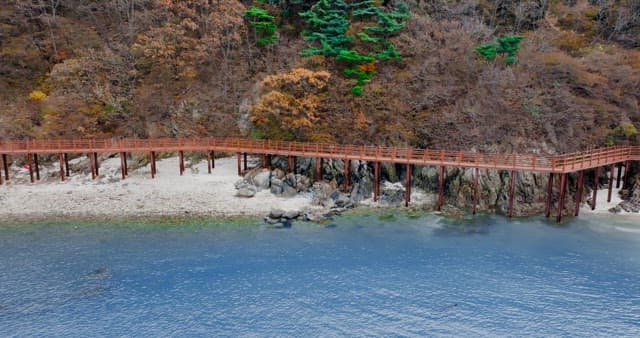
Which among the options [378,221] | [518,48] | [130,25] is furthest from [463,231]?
[130,25]

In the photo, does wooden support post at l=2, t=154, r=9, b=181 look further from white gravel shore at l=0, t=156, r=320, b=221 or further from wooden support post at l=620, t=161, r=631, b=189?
wooden support post at l=620, t=161, r=631, b=189

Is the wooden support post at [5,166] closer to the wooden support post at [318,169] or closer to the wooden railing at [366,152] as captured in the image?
the wooden railing at [366,152]

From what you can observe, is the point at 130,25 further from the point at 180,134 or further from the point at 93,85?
the point at 180,134

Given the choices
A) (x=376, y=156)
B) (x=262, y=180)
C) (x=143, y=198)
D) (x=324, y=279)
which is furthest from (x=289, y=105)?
(x=324, y=279)

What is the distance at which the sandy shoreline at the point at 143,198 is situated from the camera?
3030cm

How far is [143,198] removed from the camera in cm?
3234

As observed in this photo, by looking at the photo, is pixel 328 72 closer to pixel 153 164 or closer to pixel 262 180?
pixel 262 180

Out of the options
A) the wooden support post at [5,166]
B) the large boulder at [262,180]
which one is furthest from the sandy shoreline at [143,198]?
the large boulder at [262,180]

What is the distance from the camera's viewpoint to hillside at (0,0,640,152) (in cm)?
3738

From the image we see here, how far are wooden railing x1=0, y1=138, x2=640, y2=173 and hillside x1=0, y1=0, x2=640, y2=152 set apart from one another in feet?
9.62

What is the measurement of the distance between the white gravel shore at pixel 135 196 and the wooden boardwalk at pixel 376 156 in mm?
1141

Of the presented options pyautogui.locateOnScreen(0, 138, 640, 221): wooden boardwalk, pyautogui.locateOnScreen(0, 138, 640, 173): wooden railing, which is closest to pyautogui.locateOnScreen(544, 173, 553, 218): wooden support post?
pyautogui.locateOnScreen(0, 138, 640, 221): wooden boardwalk

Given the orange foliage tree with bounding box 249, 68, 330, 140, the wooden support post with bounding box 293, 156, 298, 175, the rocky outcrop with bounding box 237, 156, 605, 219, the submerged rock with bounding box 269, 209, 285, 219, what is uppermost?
the orange foliage tree with bounding box 249, 68, 330, 140

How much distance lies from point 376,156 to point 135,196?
63.0 feet
